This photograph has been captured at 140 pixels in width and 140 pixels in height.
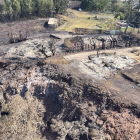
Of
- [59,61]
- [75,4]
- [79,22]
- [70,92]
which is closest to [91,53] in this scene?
[59,61]

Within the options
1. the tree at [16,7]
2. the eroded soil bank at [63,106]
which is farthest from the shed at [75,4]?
the eroded soil bank at [63,106]

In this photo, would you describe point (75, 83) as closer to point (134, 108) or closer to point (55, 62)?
point (55, 62)

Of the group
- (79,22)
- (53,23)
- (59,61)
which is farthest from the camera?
(79,22)

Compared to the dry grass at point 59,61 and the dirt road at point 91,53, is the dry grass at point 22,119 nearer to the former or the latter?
the dry grass at point 59,61

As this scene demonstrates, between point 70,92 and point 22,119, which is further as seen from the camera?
point 70,92

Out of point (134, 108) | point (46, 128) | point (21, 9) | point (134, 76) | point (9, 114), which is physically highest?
point (21, 9)

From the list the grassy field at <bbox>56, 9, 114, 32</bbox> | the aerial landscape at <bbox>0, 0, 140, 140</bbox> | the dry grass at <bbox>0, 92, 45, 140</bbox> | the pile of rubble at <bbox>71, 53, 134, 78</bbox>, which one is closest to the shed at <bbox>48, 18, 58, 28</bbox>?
the grassy field at <bbox>56, 9, 114, 32</bbox>

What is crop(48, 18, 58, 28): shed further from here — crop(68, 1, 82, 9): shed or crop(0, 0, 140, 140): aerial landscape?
crop(68, 1, 82, 9): shed

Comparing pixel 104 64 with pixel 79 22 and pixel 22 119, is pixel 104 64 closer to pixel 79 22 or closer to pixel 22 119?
pixel 22 119

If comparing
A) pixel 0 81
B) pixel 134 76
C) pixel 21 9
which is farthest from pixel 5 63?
pixel 21 9
